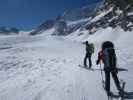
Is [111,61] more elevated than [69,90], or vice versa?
[111,61]

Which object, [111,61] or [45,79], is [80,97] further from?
[45,79]

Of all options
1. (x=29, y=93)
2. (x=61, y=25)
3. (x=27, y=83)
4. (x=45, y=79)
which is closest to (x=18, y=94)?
(x=29, y=93)

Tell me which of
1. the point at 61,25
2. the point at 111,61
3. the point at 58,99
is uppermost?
the point at 61,25

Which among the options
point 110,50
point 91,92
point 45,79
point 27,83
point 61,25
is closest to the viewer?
point 110,50

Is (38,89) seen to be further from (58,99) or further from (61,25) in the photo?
(61,25)

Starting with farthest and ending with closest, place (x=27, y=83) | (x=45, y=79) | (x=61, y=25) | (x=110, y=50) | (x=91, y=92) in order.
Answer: (x=61, y=25), (x=45, y=79), (x=27, y=83), (x=91, y=92), (x=110, y=50)

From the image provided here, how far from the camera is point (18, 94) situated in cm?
819

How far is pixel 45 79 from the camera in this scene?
10.7 metres

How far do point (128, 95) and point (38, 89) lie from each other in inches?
153

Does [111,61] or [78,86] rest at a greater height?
[111,61]

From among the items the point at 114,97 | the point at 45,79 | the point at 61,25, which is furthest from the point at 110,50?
the point at 61,25

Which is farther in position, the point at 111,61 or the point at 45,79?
the point at 45,79

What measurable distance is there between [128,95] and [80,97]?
1.79 m

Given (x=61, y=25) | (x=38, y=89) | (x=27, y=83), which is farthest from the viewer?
(x=61, y=25)
